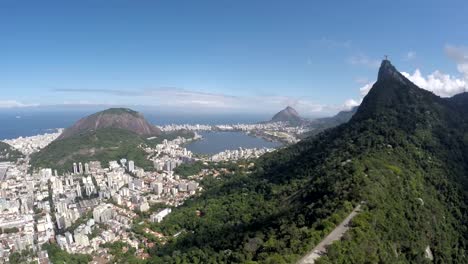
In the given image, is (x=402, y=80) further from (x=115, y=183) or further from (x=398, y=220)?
(x=115, y=183)

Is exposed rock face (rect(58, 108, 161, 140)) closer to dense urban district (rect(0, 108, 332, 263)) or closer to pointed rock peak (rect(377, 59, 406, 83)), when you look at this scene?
dense urban district (rect(0, 108, 332, 263))

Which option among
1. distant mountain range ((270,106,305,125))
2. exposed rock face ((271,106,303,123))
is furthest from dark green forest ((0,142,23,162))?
exposed rock face ((271,106,303,123))

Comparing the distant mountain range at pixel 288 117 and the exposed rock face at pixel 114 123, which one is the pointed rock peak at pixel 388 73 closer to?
the exposed rock face at pixel 114 123

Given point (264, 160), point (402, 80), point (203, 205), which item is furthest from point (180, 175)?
point (402, 80)

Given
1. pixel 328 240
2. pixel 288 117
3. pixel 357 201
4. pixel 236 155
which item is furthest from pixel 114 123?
pixel 288 117

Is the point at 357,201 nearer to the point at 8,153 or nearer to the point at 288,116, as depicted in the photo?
the point at 8,153
